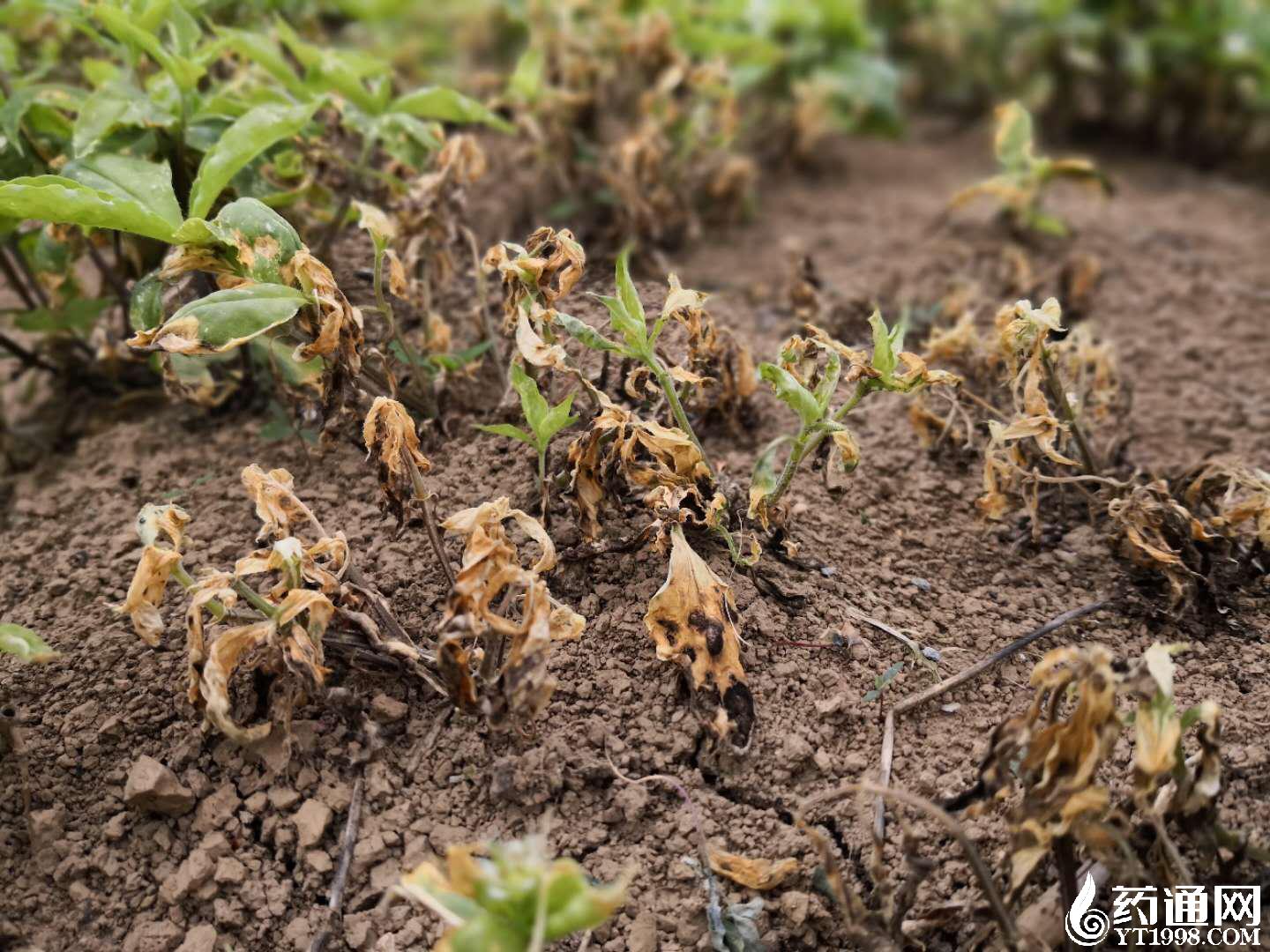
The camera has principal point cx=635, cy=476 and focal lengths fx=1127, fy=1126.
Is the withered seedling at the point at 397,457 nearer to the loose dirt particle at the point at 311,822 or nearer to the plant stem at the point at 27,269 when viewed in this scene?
the loose dirt particle at the point at 311,822

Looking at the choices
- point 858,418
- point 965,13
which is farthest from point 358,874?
point 965,13

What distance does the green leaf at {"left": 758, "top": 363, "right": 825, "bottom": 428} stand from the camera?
4.50 ft

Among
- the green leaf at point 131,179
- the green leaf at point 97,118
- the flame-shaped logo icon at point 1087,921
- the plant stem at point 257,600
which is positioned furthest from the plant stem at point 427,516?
the flame-shaped logo icon at point 1087,921

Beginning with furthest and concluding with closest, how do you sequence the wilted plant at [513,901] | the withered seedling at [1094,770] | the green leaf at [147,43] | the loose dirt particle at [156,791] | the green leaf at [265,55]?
the green leaf at [265,55], the green leaf at [147,43], the loose dirt particle at [156,791], the withered seedling at [1094,770], the wilted plant at [513,901]

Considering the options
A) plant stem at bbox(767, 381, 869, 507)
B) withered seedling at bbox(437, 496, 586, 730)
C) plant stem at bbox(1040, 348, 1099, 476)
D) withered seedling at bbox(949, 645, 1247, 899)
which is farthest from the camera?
plant stem at bbox(1040, 348, 1099, 476)

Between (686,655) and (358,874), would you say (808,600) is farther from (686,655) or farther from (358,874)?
(358,874)

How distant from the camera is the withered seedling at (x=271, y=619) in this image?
1271 millimetres

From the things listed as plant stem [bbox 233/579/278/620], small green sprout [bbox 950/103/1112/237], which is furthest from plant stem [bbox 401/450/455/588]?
small green sprout [bbox 950/103/1112/237]

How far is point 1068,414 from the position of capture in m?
1.60

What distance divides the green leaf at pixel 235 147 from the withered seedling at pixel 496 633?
1.95 ft

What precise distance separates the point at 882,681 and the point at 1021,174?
1437mm

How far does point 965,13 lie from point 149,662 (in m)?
2.91

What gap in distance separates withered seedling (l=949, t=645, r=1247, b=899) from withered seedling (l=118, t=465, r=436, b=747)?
0.70 m

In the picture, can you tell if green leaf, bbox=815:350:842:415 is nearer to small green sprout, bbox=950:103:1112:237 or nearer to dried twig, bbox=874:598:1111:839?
dried twig, bbox=874:598:1111:839
